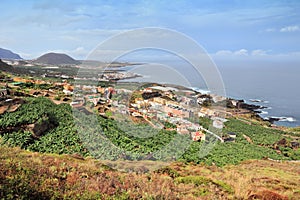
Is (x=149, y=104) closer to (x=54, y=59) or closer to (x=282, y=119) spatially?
(x=282, y=119)

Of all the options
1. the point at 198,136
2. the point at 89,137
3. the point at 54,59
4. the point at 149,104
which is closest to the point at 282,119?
the point at 198,136

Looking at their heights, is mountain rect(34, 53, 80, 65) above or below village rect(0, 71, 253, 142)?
above

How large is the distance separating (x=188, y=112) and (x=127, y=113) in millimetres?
8471

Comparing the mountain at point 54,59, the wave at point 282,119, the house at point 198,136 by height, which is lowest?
the wave at point 282,119

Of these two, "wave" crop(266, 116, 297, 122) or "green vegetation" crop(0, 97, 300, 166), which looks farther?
"wave" crop(266, 116, 297, 122)

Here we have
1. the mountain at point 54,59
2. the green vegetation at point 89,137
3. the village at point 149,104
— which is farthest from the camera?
the mountain at point 54,59

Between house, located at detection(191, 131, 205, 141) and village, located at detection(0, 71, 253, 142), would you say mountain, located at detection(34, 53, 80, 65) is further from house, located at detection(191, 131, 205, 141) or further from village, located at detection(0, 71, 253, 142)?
house, located at detection(191, 131, 205, 141)

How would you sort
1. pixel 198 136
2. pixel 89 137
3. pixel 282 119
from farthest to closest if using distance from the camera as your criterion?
pixel 282 119
pixel 198 136
pixel 89 137

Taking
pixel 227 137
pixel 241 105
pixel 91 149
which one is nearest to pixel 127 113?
pixel 91 149

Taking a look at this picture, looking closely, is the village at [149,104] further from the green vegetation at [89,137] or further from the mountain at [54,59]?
the mountain at [54,59]

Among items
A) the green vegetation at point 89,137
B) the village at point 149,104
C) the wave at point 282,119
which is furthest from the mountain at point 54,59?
the green vegetation at point 89,137

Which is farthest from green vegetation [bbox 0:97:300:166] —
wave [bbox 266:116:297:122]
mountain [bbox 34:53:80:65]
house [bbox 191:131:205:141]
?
mountain [bbox 34:53:80:65]

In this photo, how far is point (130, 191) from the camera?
3861mm

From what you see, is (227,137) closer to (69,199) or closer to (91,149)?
(91,149)
